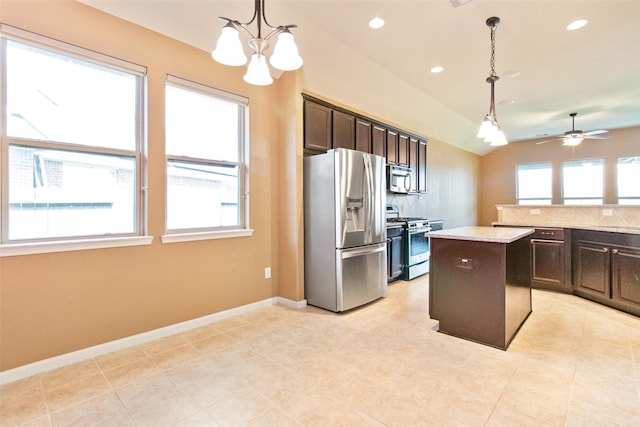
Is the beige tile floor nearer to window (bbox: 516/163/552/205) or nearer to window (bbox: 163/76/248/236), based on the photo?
window (bbox: 163/76/248/236)

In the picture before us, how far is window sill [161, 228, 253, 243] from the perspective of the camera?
274 centimetres

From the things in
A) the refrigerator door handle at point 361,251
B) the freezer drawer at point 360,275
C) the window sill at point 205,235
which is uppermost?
the window sill at point 205,235

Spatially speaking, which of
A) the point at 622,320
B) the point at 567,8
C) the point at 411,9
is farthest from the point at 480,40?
the point at 622,320

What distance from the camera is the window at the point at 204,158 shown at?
2.85 metres

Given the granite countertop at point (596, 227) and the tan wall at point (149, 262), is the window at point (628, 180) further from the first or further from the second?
the tan wall at point (149, 262)

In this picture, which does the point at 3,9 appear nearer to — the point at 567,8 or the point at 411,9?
the point at 411,9

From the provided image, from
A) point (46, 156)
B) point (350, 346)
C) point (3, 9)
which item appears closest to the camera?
point (3, 9)

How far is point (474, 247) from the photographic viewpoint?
258 cm

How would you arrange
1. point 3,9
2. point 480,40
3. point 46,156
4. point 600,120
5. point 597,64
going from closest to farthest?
1. point 3,9
2. point 46,156
3. point 480,40
4. point 597,64
5. point 600,120

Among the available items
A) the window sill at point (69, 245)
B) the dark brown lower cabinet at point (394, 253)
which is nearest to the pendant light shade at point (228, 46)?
the window sill at point (69, 245)

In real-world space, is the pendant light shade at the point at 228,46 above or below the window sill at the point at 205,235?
above

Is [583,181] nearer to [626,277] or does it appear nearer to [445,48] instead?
[626,277]

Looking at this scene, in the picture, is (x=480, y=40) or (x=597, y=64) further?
(x=597, y=64)

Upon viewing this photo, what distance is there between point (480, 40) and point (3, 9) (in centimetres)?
406
